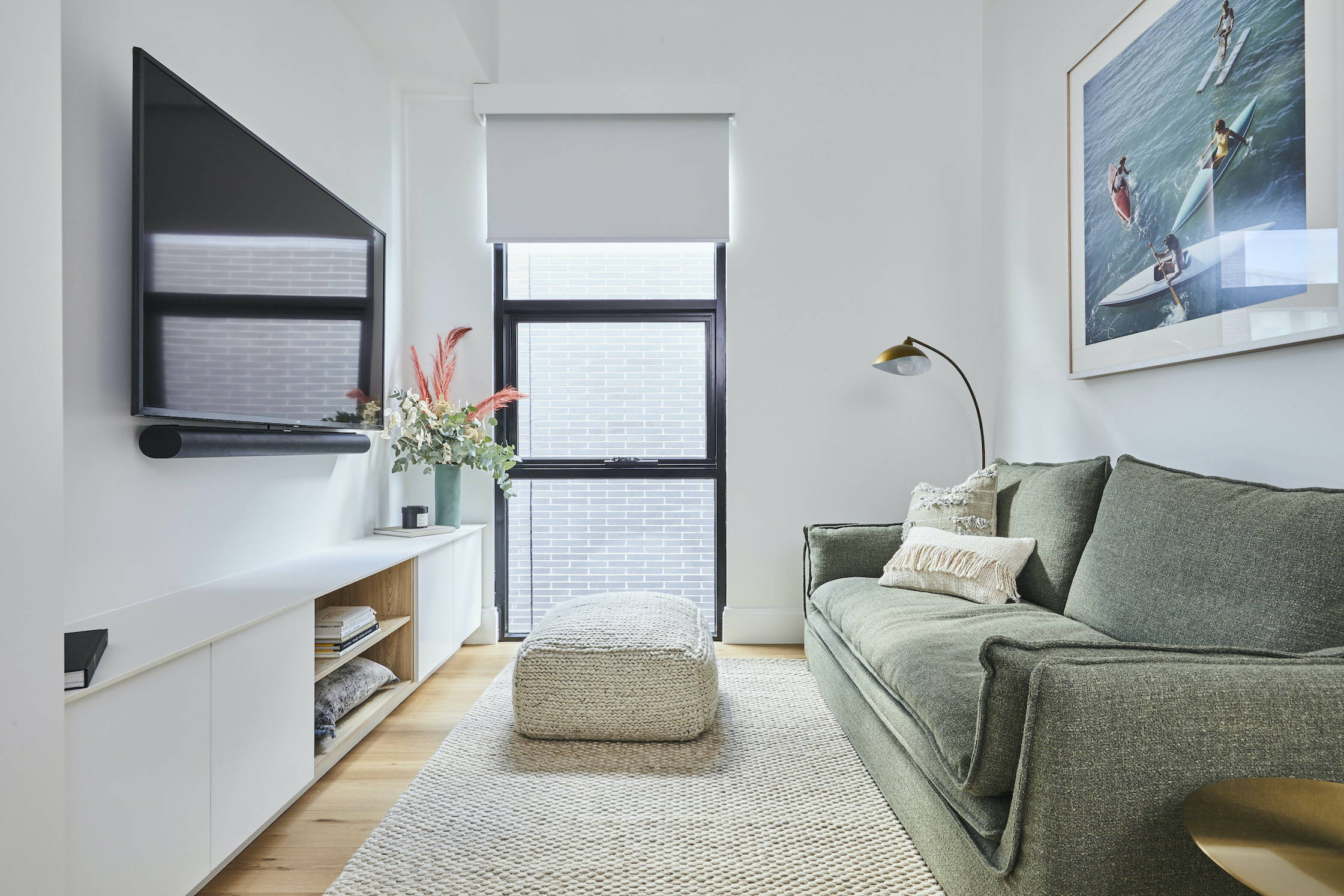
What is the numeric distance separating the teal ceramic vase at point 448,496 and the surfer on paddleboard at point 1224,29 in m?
2.92

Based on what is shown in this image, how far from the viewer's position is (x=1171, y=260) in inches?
81.9

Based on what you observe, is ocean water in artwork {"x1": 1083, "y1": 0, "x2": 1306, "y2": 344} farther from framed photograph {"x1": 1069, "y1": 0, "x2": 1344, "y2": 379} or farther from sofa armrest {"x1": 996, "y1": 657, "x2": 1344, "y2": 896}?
sofa armrest {"x1": 996, "y1": 657, "x2": 1344, "y2": 896}

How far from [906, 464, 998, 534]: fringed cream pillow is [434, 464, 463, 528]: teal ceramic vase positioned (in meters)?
1.94

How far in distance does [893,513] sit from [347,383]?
96.8 inches

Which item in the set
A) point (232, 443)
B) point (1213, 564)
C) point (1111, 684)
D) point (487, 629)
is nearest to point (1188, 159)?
point (1213, 564)

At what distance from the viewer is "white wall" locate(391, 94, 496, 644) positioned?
3455 mm

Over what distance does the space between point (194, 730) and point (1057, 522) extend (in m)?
2.28

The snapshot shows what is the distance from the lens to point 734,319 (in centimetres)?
345

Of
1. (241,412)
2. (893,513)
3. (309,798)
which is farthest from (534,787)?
(893,513)

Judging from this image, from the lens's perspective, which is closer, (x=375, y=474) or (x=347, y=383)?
(x=347, y=383)

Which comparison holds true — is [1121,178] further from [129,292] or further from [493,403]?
[129,292]

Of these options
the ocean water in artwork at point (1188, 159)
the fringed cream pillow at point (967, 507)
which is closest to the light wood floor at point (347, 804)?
the fringed cream pillow at point (967, 507)

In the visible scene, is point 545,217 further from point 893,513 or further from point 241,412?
point 893,513

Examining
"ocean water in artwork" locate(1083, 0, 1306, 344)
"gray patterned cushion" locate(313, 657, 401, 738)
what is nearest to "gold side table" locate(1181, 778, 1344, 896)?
"ocean water in artwork" locate(1083, 0, 1306, 344)
